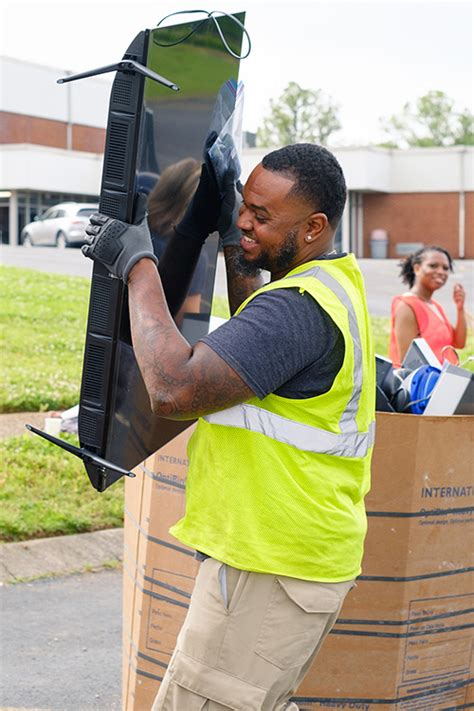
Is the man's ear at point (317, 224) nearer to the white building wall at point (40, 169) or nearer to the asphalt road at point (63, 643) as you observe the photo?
the asphalt road at point (63, 643)

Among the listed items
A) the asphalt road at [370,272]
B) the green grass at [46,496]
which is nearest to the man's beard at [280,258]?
the green grass at [46,496]

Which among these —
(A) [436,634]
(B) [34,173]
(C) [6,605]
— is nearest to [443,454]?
(A) [436,634]

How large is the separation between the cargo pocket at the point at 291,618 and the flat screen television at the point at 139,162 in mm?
517

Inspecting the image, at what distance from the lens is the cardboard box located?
10.1 feet

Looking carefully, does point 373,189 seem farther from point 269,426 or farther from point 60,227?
point 269,426

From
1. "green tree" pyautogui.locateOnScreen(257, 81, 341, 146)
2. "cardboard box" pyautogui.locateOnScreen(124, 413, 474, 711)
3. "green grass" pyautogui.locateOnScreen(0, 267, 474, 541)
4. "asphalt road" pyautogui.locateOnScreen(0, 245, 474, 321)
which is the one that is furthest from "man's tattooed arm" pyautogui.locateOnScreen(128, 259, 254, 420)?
"green tree" pyautogui.locateOnScreen(257, 81, 341, 146)

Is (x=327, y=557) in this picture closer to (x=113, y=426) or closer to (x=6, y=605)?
(x=113, y=426)

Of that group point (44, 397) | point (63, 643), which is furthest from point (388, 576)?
point (44, 397)

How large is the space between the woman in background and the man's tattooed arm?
4.01m

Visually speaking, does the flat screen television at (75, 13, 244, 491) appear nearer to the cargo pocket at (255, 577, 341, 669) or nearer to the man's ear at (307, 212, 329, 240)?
the man's ear at (307, 212, 329, 240)

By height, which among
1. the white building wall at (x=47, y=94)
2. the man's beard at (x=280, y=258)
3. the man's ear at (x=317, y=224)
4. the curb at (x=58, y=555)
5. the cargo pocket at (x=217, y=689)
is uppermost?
the white building wall at (x=47, y=94)

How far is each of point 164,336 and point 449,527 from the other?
54.8 inches

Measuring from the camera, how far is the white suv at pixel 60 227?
97.3 feet

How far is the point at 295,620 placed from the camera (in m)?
2.35
